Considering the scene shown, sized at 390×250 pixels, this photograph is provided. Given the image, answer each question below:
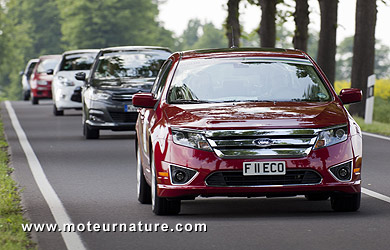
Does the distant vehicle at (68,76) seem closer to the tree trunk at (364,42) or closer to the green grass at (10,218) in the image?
the tree trunk at (364,42)

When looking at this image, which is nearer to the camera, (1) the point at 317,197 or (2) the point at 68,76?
(1) the point at 317,197

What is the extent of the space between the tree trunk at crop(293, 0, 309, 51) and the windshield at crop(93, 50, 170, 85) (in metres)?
12.5

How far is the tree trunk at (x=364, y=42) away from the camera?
2838 cm

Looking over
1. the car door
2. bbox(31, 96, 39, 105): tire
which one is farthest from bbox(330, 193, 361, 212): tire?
bbox(31, 96, 39, 105): tire

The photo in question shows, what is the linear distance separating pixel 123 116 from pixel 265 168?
11.8 metres

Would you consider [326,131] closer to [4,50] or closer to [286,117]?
[286,117]

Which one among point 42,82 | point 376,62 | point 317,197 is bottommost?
point 376,62

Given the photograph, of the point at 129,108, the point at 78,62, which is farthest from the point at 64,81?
the point at 129,108

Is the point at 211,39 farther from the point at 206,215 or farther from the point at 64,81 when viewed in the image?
the point at 206,215

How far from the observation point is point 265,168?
31.7ft

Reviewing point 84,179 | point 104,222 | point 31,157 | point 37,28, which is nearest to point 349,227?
point 104,222

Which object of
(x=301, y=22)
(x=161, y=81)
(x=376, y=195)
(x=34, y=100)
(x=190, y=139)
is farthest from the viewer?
(x=34, y=100)

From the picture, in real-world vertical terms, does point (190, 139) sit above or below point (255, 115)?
below

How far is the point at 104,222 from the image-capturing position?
9789 mm
